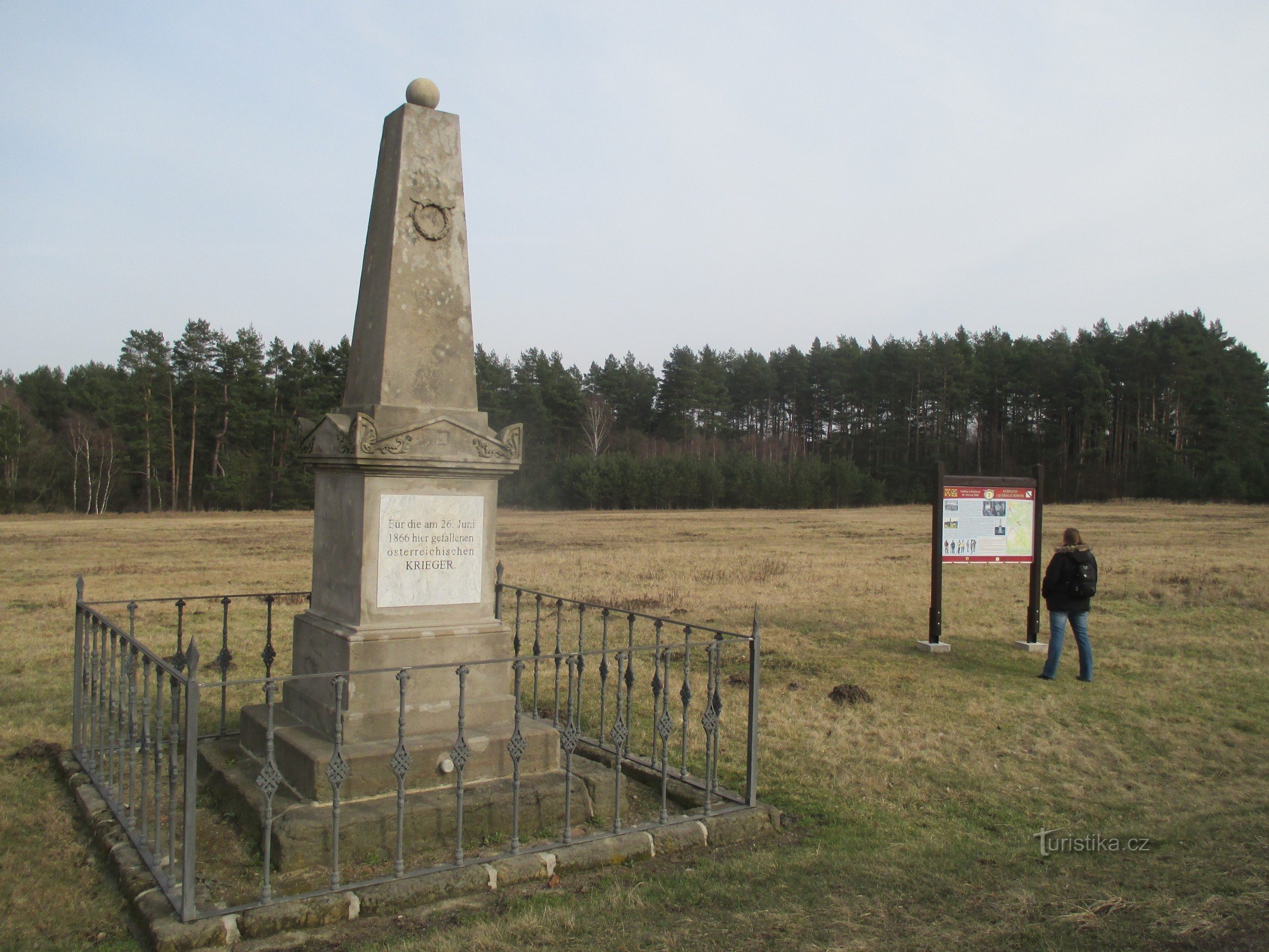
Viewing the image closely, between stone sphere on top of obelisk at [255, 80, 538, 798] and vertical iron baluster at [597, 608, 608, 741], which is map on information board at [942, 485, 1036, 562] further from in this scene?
stone sphere on top of obelisk at [255, 80, 538, 798]

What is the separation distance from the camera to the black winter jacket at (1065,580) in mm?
9695

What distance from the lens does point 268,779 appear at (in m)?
4.04

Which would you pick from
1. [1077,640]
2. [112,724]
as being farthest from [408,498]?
[1077,640]

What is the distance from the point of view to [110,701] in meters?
5.38

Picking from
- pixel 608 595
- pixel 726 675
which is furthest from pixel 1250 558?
pixel 726 675

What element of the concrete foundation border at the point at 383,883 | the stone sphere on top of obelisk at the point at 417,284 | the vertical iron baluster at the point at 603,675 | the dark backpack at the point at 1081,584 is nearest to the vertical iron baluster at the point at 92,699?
the concrete foundation border at the point at 383,883

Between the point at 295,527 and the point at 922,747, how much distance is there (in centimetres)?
3373

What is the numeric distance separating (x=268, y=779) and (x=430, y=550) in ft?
6.31

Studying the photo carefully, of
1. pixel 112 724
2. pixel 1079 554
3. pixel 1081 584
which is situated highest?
pixel 1079 554

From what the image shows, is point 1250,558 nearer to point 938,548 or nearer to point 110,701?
point 938,548

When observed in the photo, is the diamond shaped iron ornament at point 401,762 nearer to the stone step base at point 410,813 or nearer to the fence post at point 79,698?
the stone step base at point 410,813

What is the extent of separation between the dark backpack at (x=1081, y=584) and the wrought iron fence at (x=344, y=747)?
3766mm

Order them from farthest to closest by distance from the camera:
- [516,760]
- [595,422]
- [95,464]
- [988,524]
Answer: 1. [595,422]
2. [95,464]
3. [988,524]
4. [516,760]

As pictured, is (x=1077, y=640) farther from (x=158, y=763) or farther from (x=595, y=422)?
(x=595, y=422)
